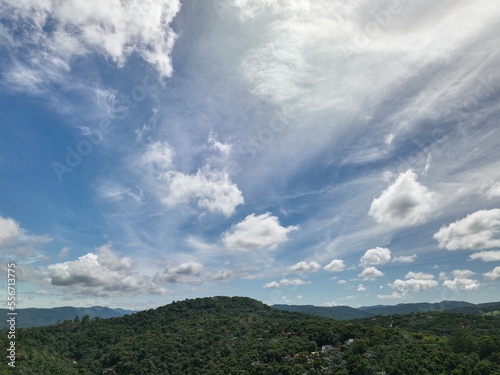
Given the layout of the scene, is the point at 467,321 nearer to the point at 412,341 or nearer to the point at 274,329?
the point at 412,341

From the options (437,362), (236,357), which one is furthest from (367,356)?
(236,357)

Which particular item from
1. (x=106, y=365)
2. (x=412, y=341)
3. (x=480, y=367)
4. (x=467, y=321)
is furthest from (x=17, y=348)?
(x=467, y=321)

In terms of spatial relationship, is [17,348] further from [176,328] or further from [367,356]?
[367,356]

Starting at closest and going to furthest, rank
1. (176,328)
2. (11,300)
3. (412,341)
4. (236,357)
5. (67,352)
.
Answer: (11,300), (412,341), (236,357), (67,352), (176,328)

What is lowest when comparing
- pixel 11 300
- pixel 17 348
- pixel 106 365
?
pixel 106 365

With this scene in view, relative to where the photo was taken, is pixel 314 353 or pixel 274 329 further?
pixel 274 329

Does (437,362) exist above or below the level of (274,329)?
below

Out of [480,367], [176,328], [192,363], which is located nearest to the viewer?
[480,367]
